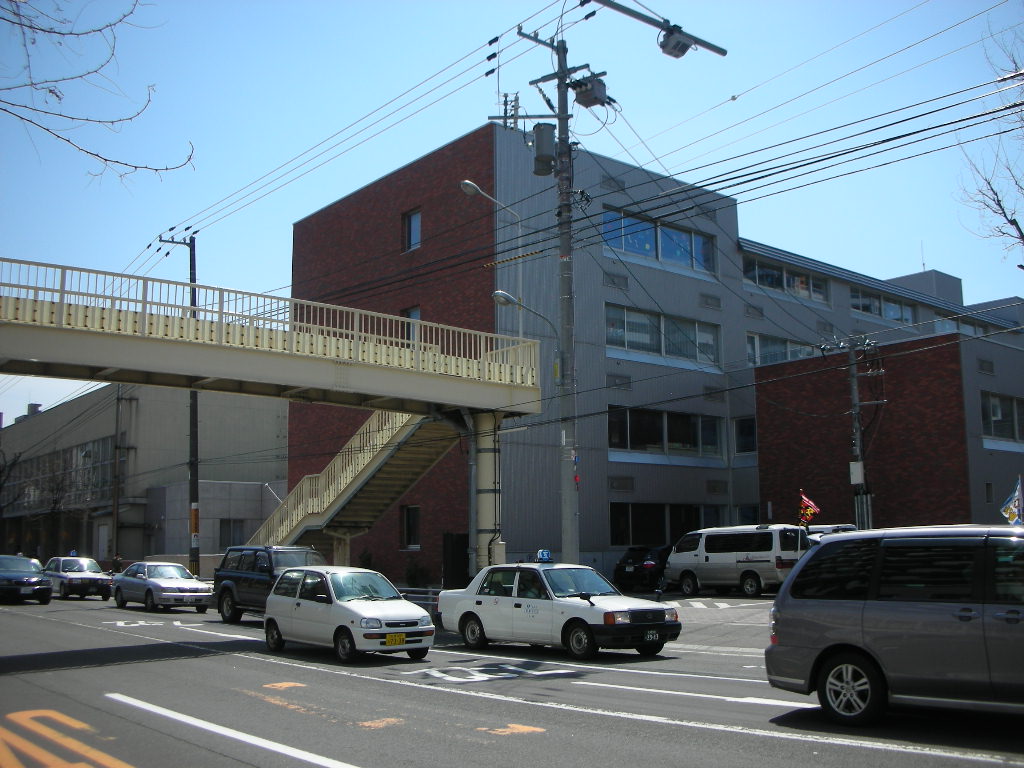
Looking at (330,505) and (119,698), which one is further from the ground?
(330,505)

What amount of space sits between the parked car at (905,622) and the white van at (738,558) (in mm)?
17662

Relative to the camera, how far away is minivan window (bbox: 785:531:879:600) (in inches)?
335

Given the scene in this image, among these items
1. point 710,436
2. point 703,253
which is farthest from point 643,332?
point 710,436

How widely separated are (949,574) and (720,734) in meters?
2.44

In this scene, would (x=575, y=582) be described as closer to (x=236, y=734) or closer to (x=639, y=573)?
(x=236, y=734)

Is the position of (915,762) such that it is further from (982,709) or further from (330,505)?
(330,505)

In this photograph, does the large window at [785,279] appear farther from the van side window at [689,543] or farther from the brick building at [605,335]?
the van side window at [689,543]

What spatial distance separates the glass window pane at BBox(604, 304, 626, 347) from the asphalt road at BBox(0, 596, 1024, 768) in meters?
18.1

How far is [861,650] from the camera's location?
8320mm

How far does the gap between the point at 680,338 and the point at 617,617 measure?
2290 cm

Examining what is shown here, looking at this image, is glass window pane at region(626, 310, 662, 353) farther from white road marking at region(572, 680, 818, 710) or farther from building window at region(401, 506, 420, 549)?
white road marking at region(572, 680, 818, 710)

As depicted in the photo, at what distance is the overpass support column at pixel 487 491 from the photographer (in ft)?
71.7

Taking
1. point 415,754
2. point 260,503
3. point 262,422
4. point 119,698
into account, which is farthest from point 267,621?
point 262,422

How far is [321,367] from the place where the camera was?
1956 centimetres
